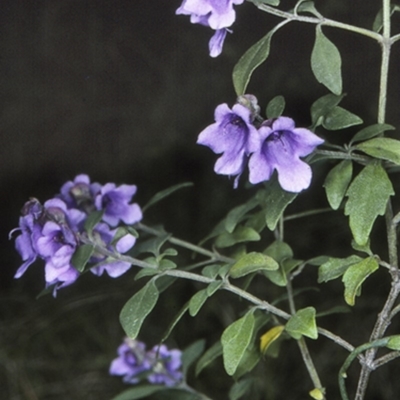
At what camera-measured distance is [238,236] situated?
1.43 meters

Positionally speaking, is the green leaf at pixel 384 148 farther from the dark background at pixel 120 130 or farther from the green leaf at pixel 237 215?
the dark background at pixel 120 130

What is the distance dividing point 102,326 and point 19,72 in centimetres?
90

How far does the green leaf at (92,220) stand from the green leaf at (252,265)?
0.21 metres

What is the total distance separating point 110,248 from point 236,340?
0.25 metres

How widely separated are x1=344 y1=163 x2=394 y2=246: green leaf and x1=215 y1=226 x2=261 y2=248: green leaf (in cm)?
27

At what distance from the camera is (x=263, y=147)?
1143mm

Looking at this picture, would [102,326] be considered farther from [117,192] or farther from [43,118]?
[117,192]

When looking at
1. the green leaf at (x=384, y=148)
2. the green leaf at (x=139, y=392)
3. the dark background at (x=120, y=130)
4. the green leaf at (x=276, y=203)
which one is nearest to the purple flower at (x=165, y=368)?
the green leaf at (x=139, y=392)

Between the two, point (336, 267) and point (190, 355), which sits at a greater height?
point (336, 267)

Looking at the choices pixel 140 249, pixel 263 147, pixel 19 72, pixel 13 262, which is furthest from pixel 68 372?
pixel 263 147

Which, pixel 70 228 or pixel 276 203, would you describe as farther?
pixel 70 228

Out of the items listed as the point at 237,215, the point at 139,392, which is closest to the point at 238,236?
the point at 237,215

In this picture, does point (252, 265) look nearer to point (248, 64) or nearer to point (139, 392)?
point (248, 64)

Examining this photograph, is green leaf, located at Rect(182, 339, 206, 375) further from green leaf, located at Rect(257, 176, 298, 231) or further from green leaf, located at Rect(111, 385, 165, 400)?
green leaf, located at Rect(257, 176, 298, 231)
